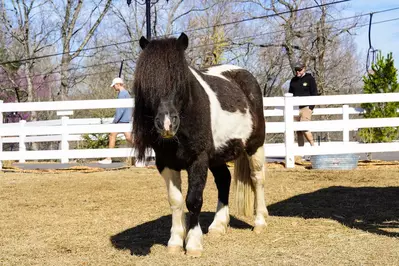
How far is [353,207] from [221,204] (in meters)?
1.88

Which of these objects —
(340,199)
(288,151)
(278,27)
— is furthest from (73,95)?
(340,199)

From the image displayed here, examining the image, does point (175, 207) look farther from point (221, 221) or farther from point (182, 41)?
point (182, 41)

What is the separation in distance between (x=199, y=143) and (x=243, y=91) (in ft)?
4.65

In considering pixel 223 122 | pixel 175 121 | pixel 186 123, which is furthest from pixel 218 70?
pixel 175 121

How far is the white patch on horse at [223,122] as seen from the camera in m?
4.97

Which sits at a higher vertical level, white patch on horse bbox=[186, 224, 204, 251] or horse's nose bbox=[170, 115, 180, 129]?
horse's nose bbox=[170, 115, 180, 129]

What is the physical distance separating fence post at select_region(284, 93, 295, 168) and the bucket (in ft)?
1.95

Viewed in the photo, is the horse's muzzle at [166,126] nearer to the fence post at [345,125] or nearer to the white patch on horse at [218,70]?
the white patch on horse at [218,70]

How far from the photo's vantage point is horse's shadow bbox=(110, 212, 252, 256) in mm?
4947

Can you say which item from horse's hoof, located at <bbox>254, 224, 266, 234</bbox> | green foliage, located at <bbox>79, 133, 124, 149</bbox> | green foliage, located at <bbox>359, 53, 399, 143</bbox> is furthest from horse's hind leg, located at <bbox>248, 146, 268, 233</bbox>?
green foliage, located at <bbox>79, 133, 124, 149</bbox>

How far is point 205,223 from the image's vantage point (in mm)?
6043

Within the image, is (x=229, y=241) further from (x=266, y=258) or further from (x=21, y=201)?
(x=21, y=201)

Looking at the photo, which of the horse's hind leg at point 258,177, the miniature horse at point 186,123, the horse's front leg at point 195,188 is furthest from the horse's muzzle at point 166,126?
the horse's hind leg at point 258,177

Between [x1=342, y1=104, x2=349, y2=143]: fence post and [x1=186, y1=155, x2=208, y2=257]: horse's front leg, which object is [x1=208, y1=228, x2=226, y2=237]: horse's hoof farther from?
[x1=342, y1=104, x2=349, y2=143]: fence post
